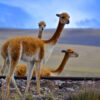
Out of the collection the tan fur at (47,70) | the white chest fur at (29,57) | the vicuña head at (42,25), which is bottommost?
the tan fur at (47,70)

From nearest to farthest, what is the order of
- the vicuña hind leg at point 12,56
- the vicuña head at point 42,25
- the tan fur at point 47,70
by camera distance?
the vicuña hind leg at point 12,56 → the tan fur at point 47,70 → the vicuña head at point 42,25

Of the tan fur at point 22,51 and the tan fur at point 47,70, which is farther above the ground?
the tan fur at point 22,51

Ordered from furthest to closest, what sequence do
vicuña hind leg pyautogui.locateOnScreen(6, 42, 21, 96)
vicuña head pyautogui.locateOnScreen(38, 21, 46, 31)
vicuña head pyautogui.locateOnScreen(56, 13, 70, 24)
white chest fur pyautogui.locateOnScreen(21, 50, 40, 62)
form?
vicuña head pyautogui.locateOnScreen(38, 21, 46, 31) → vicuña head pyautogui.locateOnScreen(56, 13, 70, 24) → white chest fur pyautogui.locateOnScreen(21, 50, 40, 62) → vicuña hind leg pyautogui.locateOnScreen(6, 42, 21, 96)

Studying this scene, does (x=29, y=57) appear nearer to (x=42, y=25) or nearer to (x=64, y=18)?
(x=64, y=18)

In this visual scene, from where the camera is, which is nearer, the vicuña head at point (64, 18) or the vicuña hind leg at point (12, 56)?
the vicuña hind leg at point (12, 56)

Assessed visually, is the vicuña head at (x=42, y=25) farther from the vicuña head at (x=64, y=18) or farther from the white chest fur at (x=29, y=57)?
the white chest fur at (x=29, y=57)

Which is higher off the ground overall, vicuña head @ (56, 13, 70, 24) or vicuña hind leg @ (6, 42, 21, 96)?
vicuña head @ (56, 13, 70, 24)

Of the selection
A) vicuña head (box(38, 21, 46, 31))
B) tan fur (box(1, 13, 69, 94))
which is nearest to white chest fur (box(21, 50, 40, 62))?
tan fur (box(1, 13, 69, 94))

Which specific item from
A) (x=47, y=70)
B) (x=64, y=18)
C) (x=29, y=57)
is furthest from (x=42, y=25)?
(x=29, y=57)

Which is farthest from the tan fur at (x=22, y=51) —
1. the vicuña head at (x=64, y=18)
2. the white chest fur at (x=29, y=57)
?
the vicuña head at (x=64, y=18)

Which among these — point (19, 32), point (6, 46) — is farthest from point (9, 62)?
point (19, 32)

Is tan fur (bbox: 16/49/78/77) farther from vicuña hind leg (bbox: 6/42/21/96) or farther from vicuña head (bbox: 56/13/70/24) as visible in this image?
vicuña hind leg (bbox: 6/42/21/96)

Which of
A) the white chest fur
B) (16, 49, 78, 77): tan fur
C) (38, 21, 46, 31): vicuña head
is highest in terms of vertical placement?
(38, 21, 46, 31): vicuña head

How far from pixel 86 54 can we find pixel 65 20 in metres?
55.9
